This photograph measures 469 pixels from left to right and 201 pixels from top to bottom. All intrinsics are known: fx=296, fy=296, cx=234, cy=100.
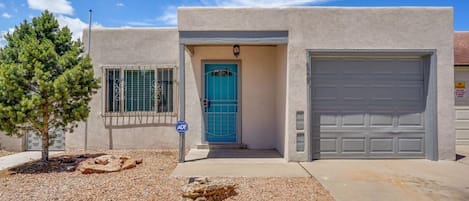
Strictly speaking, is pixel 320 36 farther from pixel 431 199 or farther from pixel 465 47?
pixel 465 47

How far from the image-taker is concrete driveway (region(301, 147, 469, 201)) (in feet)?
14.4

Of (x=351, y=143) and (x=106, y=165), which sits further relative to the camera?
(x=351, y=143)

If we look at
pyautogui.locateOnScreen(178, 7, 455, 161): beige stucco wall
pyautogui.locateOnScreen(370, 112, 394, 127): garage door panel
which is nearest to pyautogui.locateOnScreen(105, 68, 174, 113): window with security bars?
pyautogui.locateOnScreen(178, 7, 455, 161): beige stucco wall

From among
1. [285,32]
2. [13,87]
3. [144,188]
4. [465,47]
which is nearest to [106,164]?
[144,188]

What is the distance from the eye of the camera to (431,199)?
421 centimetres

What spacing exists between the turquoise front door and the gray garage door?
2.59 metres

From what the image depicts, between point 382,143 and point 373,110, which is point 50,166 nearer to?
Answer: point 373,110

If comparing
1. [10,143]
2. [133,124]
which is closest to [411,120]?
[133,124]

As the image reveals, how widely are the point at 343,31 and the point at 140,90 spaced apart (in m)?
5.61

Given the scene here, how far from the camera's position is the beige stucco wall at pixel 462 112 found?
29.9 ft

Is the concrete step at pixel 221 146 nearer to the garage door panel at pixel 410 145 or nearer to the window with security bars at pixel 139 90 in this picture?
the window with security bars at pixel 139 90

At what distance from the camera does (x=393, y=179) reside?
5.25m

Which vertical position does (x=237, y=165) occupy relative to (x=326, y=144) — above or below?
Answer: below

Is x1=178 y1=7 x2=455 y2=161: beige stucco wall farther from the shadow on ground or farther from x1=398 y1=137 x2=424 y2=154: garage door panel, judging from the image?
the shadow on ground
